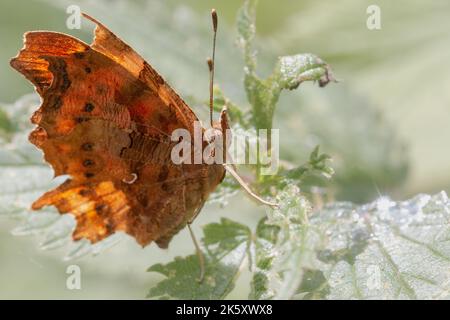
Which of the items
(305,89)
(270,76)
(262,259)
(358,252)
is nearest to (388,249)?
(358,252)

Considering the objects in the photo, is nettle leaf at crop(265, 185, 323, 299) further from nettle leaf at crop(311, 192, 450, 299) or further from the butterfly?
the butterfly

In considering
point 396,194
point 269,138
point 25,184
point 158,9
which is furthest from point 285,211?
point 158,9

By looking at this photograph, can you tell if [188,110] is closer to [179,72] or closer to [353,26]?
[179,72]

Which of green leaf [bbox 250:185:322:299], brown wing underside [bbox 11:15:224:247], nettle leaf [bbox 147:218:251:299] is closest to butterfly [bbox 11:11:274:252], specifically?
brown wing underside [bbox 11:15:224:247]

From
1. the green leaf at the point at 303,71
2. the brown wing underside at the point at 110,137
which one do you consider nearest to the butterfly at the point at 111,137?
the brown wing underside at the point at 110,137

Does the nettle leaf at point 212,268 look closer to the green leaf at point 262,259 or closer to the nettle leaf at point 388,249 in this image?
the green leaf at point 262,259
